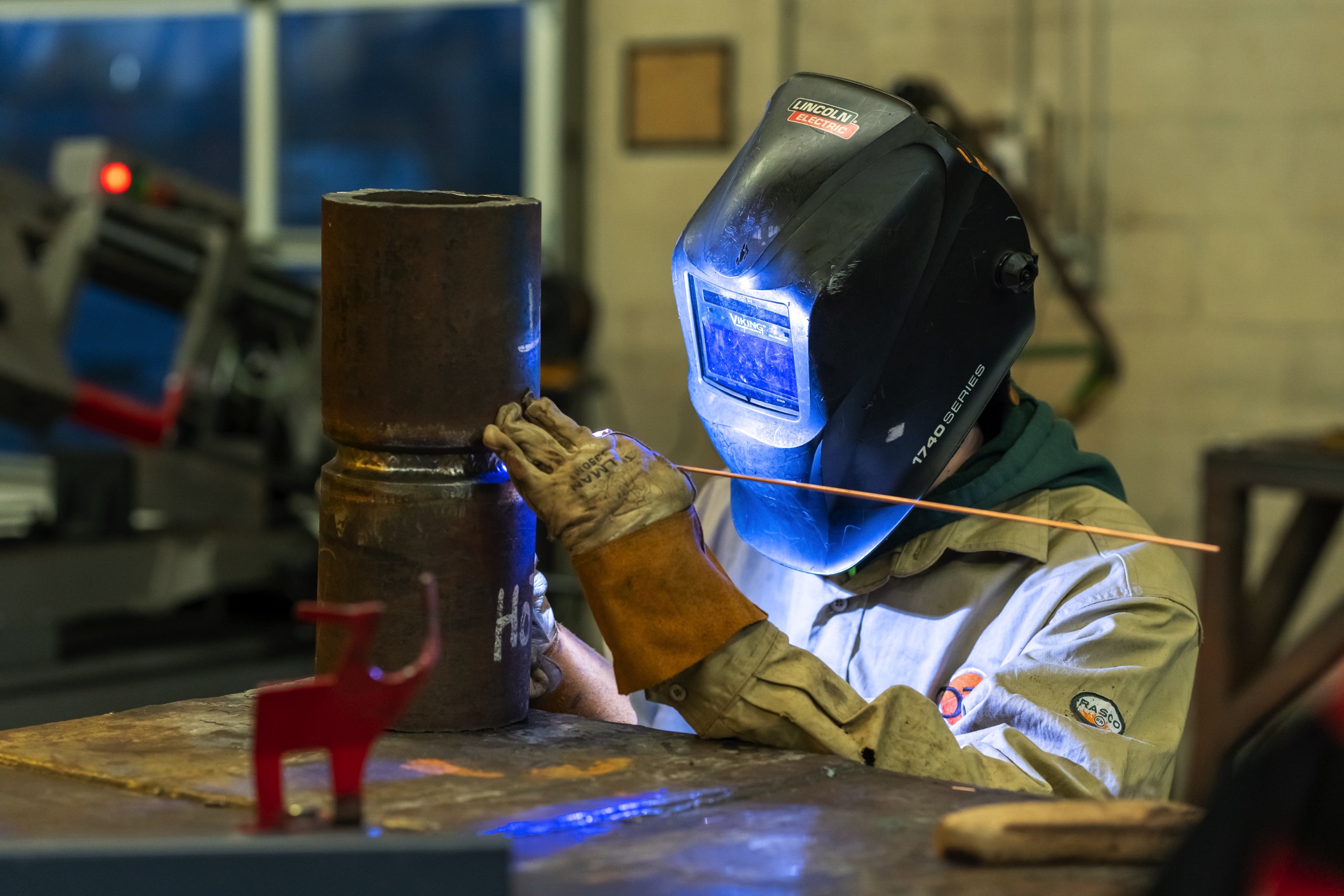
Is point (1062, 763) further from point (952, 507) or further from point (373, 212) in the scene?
point (373, 212)

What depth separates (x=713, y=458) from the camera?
548 centimetres

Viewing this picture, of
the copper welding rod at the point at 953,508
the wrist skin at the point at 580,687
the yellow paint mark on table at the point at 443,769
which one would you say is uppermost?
the copper welding rod at the point at 953,508

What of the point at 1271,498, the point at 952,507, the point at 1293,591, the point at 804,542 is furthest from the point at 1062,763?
the point at 1271,498

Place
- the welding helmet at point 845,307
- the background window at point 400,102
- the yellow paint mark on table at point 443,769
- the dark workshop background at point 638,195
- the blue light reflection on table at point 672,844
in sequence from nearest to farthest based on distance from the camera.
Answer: the blue light reflection on table at point 672,844
the yellow paint mark on table at point 443,769
the welding helmet at point 845,307
the dark workshop background at point 638,195
the background window at point 400,102

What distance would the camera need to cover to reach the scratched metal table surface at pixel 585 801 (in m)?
1.12

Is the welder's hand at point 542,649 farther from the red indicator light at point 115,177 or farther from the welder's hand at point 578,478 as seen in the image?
the red indicator light at point 115,177

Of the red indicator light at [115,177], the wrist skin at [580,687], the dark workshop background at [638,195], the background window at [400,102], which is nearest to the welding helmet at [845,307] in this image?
the wrist skin at [580,687]

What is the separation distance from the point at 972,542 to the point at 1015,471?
0.10 m

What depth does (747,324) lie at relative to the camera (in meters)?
1.76

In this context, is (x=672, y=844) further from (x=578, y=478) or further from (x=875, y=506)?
(x=875, y=506)

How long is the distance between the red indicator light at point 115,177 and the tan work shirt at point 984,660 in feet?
10.7

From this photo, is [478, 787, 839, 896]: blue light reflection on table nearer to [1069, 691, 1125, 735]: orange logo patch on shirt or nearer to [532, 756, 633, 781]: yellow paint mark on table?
[532, 756, 633, 781]: yellow paint mark on table

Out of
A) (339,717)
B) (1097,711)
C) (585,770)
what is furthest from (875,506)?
(339,717)

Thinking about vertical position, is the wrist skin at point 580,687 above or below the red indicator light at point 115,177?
below
